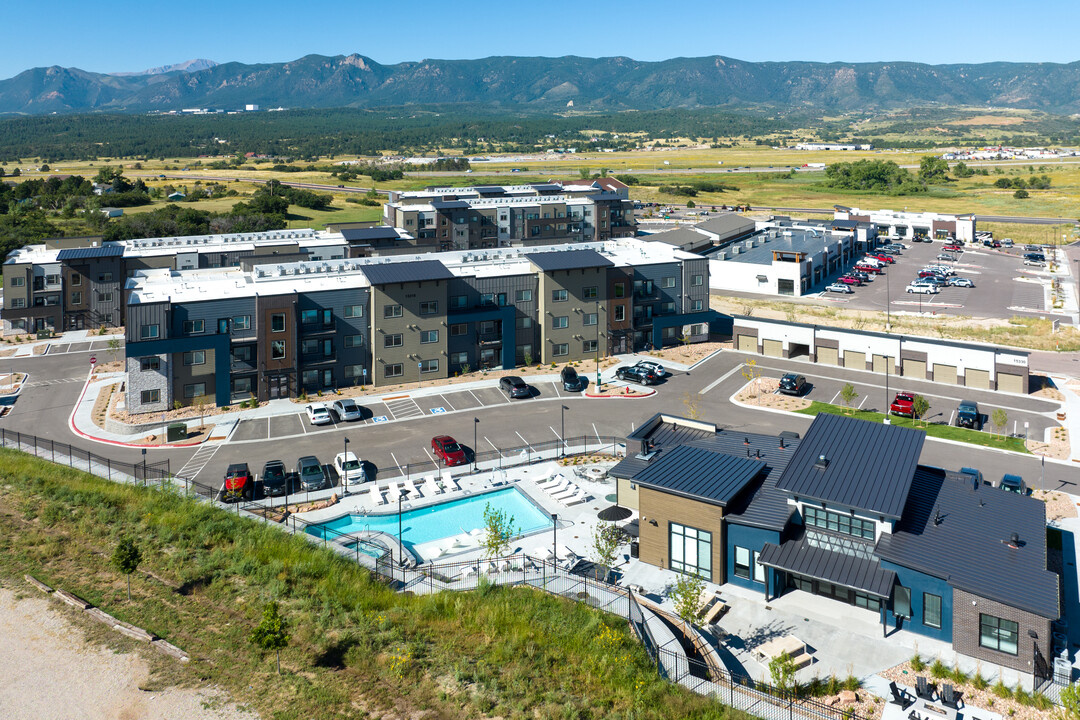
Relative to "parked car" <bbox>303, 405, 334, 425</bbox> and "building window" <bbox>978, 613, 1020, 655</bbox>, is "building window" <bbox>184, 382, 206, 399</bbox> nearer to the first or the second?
"parked car" <bbox>303, 405, 334, 425</bbox>

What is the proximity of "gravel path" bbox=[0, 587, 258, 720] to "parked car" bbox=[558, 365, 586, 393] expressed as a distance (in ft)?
138

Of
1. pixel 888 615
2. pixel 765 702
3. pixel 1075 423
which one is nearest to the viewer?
pixel 765 702

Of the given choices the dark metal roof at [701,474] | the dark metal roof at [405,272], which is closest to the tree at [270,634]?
the dark metal roof at [701,474]

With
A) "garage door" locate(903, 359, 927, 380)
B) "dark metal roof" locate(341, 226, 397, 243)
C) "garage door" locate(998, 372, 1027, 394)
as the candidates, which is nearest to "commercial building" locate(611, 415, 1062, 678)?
"garage door" locate(998, 372, 1027, 394)

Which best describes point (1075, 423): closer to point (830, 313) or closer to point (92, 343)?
point (830, 313)

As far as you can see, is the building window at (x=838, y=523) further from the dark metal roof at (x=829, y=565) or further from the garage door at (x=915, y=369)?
the garage door at (x=915, y=369)

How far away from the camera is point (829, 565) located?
113ft

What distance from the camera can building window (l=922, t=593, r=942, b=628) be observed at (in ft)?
105

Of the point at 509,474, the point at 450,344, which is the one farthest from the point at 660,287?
the point at 509,474

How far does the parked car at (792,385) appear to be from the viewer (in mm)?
65062

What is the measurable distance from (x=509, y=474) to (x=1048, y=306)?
78780 mm

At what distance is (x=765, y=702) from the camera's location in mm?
27031

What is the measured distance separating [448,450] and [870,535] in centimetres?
2627

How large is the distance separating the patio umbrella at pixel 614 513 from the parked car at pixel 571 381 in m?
23.6
